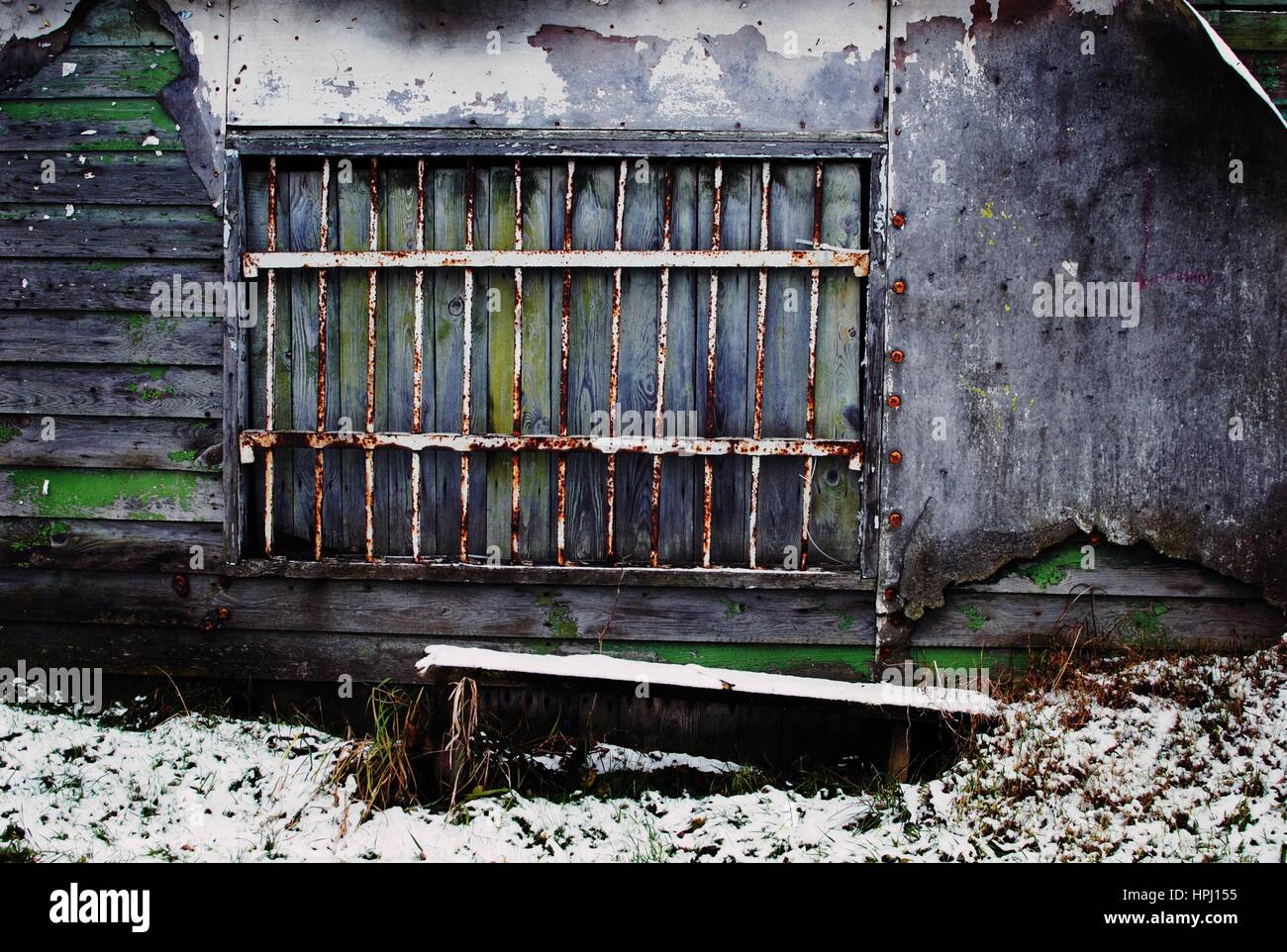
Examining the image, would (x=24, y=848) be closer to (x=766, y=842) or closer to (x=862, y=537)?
(x=766, y=842)

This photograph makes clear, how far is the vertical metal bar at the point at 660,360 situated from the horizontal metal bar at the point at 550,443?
0.25 ft

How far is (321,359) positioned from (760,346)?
173 centimetres

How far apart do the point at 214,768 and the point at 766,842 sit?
205 centimetres

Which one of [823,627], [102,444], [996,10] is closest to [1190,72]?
[996,10]

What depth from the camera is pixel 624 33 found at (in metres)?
3.59

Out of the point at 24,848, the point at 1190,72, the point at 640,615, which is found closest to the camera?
the point at 24,848

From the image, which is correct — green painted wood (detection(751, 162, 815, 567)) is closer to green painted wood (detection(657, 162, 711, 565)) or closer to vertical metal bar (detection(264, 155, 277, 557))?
green painted wood (detection(657, 162, 711, 565))

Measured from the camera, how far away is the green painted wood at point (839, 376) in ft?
11.8

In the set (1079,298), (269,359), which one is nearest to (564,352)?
(269,359)

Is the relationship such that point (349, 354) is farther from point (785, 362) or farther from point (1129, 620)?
point (1129, 620)

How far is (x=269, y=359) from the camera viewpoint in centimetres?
371

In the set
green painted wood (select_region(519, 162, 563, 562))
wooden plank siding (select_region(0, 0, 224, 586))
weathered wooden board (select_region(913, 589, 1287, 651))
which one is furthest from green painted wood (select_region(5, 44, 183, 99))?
weathered wooden board (select_region(913, 589, 1287, 651))

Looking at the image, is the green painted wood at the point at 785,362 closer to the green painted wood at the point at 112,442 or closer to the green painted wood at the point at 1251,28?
the green painted wood at the point at 1251,28

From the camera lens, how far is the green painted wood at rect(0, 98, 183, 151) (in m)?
3.70
